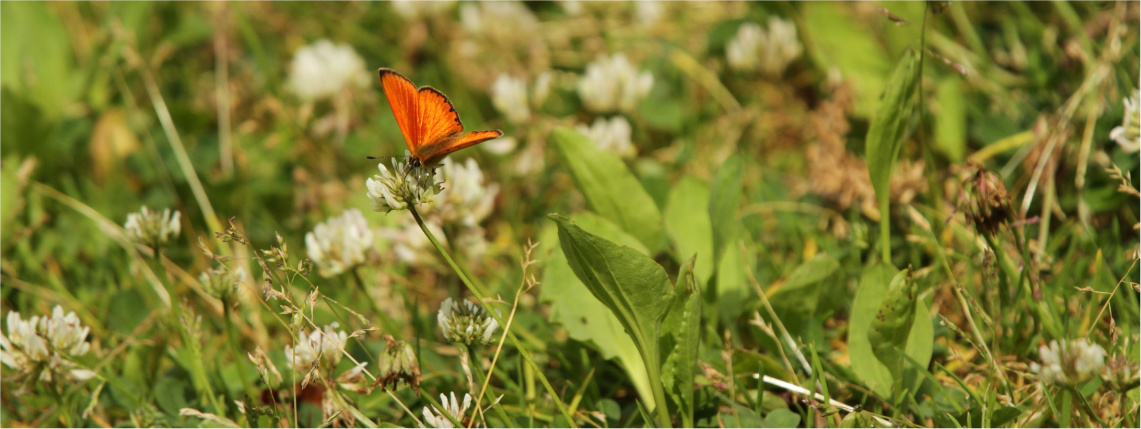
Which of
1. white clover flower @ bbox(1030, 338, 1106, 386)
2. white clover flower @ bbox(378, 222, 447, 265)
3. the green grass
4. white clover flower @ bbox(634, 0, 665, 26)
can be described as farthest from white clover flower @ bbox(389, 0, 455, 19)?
white clover flower @ bbox(1030, 338, 1106, 386)

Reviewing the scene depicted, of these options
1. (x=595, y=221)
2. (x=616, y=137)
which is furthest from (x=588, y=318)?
(x=616, y=137)

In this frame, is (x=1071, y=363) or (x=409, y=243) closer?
(x=1071, y=363)

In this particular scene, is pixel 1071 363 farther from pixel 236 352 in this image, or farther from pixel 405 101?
pixel 236 352

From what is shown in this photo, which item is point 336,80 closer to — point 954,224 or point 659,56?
point 659,56

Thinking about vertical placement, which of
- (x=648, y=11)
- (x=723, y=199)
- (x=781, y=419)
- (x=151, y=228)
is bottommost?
(x=781, y=419)

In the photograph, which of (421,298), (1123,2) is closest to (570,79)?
(421,298)

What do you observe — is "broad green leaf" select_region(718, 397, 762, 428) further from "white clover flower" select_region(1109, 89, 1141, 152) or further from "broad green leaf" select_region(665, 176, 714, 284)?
"white clover flower" select_region(1109, 89, 1141, 152)
